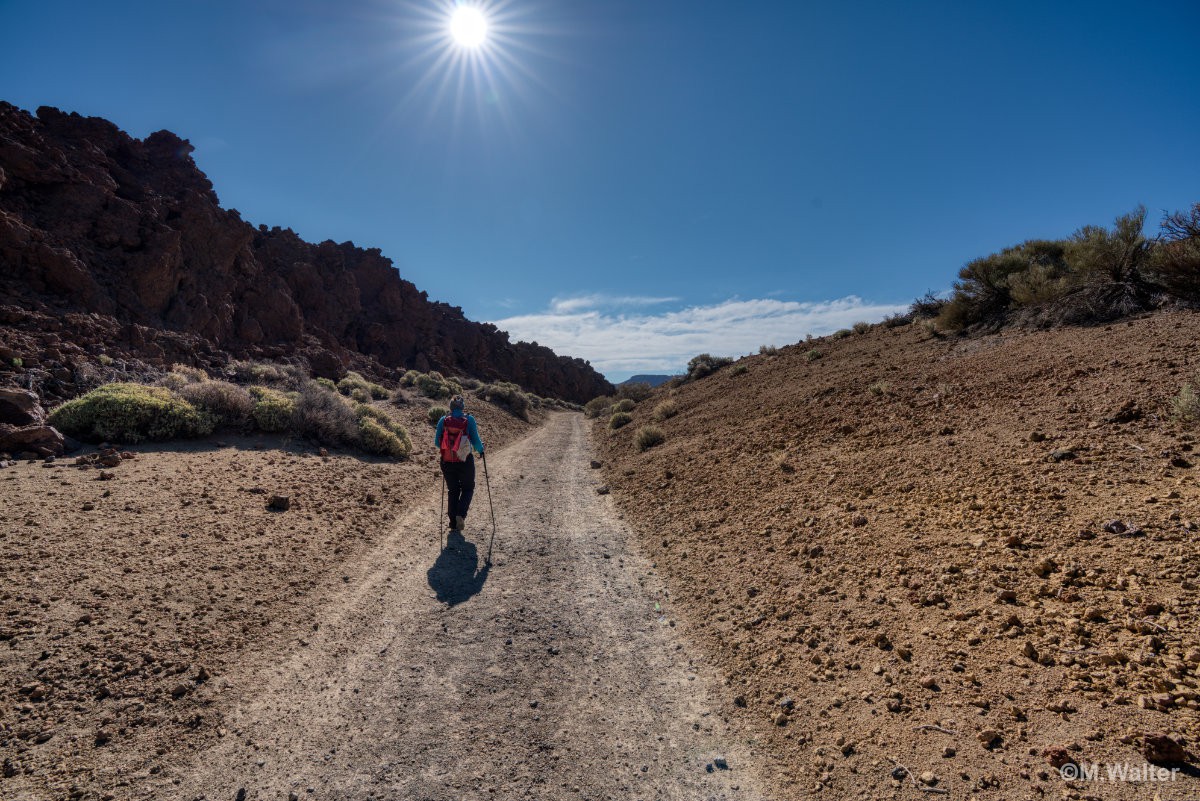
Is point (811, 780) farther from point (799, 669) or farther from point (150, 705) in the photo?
point (150, 705)

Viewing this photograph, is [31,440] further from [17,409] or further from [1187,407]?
[1187,407]

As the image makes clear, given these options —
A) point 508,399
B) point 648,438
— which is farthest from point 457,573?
point 508,399

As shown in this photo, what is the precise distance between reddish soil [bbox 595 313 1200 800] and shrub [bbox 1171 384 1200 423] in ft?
0.48

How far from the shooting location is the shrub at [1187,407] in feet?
17.5

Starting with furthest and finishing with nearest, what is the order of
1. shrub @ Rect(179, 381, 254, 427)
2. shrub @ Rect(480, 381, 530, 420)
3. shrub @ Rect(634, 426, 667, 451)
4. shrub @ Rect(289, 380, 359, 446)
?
shrub @ Rect(480, 381, 530, 420) < shrub @ Rect(634, 426, 667, 451) < shrub @ Rect(289, 380, 359, 446) < shrub @ Rect(179, 381, 254, 427)

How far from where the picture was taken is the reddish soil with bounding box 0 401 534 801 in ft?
10.7

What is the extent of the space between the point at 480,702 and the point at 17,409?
421 inches

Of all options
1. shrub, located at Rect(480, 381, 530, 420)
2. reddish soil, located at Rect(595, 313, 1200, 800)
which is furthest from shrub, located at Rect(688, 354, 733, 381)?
reddish soil, located at Rect(595, 313, 1200, 800)

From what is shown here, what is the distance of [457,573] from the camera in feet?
20.7

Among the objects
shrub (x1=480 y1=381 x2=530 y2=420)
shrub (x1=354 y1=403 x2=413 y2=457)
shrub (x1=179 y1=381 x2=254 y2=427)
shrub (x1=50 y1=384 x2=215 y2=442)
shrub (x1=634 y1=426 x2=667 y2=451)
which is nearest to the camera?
shrub (x1=50 y1=384 x2=215 y2=442)

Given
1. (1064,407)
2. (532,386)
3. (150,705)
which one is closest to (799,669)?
(150,705)

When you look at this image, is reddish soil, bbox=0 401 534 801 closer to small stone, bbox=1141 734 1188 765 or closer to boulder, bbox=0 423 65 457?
boulder, bbox=0 423 65 457

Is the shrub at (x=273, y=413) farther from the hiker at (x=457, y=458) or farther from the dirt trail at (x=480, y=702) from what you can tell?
the dirt trail at (x=480, y=702)

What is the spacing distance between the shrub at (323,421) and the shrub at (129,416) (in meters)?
1.91
